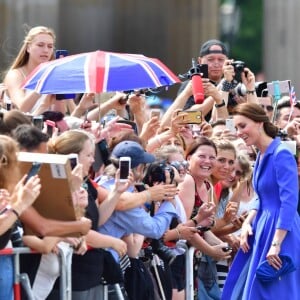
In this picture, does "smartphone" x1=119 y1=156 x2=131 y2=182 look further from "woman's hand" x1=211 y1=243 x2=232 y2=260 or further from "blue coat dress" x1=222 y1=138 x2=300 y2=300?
"woman's hand" x1=211 y1=243 x2=232 y2=260

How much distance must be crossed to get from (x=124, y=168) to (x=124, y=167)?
0.03ft

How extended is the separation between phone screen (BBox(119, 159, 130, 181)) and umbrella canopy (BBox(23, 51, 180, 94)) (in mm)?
1305

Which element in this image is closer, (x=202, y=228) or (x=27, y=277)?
(x=27, y=277)

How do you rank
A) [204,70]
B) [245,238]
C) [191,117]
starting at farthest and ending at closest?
[204,70] → [191,117] → [245,238]

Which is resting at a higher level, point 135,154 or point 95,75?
point 95,75

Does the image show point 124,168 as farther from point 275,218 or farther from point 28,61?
point 28,61

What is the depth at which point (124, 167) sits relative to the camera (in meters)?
11.5

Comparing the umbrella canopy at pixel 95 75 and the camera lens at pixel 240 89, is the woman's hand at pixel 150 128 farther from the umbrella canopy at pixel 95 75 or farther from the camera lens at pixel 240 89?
the camera lens at pixel 240 89

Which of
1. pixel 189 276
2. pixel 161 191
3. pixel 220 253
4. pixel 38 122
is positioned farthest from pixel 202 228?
pixel 38 122

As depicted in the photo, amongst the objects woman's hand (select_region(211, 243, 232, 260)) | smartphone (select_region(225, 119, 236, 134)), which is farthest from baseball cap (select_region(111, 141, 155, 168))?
smartphone (select_region(225, 119, 236, 134))

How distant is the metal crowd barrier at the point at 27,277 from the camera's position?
1076 centimetres

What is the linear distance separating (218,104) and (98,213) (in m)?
3.76

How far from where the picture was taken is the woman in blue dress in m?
12.4

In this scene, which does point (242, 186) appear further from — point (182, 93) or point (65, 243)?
point (65, 243)
